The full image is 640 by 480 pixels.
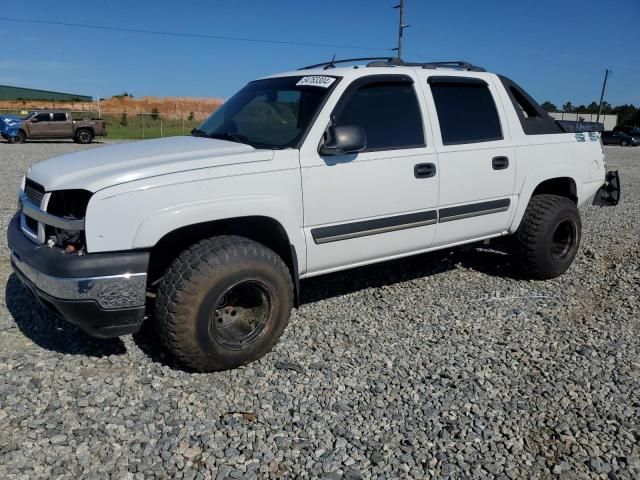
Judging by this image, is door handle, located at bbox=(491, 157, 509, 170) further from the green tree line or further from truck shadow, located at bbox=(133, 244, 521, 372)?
the green tree line

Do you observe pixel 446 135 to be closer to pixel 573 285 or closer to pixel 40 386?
pixel 573 285

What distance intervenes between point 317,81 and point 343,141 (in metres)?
0.76

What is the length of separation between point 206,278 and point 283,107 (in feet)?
5.11

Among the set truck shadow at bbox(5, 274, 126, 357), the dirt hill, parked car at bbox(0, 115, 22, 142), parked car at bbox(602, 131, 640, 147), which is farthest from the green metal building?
truck shadow at bbox(5, 274, 126, 357)

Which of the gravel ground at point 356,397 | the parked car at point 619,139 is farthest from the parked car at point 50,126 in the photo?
the parked car at point 619,139

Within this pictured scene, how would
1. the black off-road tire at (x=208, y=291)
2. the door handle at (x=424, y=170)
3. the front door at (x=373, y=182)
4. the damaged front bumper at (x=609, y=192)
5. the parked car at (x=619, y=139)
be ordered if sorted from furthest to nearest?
the parked car at (x=619, y=139) < the damaged front bumper at (x=609, y=192) < the door handle at (x=424, y=170) < the front door at (x=373, y=182) < the black off-road tire at (x=208, y=291)

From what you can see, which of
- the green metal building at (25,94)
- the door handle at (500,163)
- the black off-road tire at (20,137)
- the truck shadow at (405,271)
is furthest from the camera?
the green metal building at (25,94)

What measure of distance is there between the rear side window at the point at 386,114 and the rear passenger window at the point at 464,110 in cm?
26

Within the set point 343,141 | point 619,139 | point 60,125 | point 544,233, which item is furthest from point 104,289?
point 619,139

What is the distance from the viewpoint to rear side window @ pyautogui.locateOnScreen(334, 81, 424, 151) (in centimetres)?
380

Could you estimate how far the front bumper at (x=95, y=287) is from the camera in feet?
9.25

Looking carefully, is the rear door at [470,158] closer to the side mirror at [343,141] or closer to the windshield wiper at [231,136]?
the side mirror at [343,141]

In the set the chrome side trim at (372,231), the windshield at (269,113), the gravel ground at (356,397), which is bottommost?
the gravel ground at (356,397)

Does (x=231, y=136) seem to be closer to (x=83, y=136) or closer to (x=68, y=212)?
(x=68, y=212)
